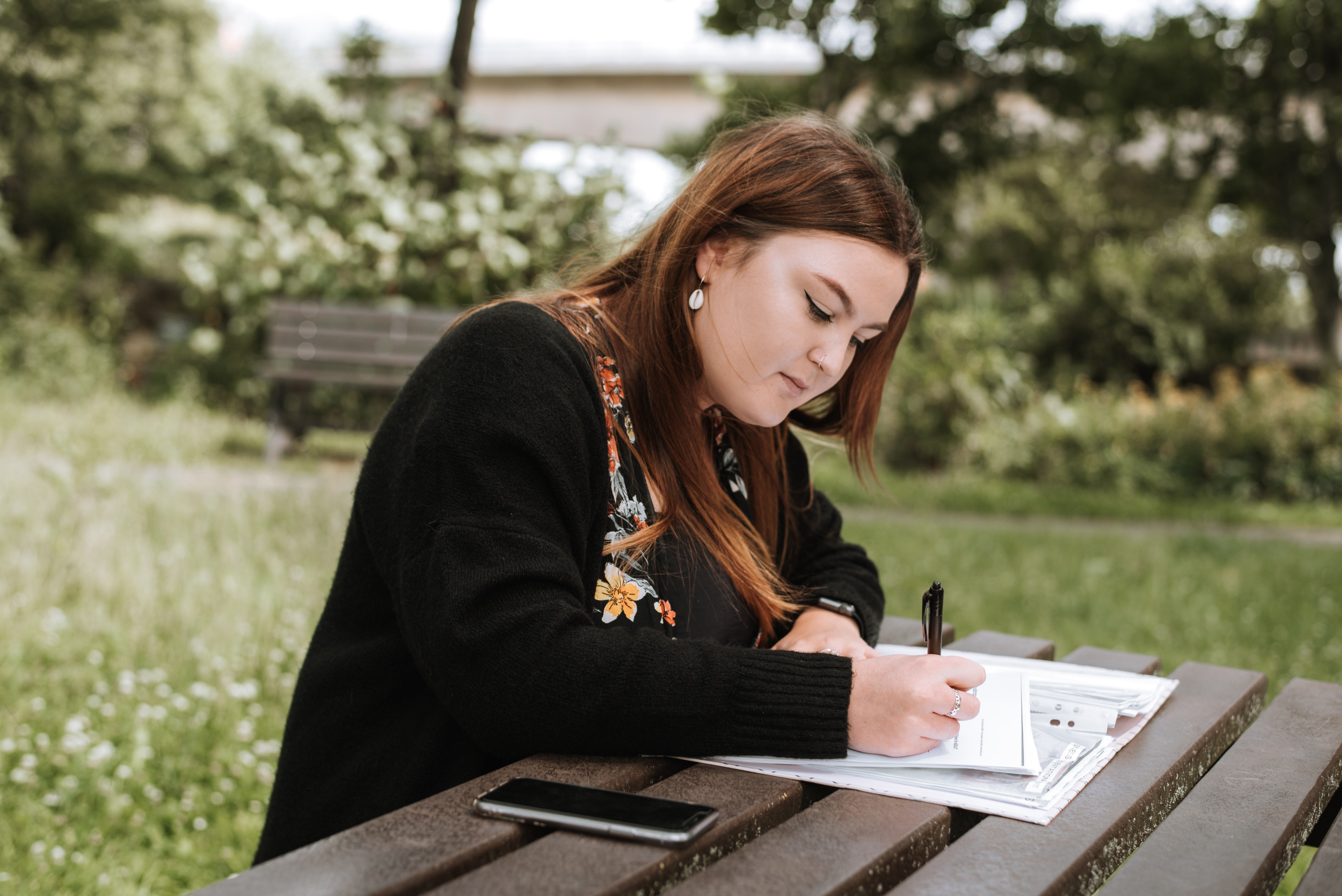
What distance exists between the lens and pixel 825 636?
1776mm

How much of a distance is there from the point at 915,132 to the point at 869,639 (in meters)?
9.92

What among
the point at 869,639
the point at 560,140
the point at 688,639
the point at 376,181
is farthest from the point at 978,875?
the point at 560,140

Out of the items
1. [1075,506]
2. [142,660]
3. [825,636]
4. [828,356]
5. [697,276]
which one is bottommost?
[1075,506]

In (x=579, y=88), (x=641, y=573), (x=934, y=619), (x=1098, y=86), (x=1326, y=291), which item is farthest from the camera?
(x=579, y=88)

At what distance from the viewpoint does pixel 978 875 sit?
40.1 inches

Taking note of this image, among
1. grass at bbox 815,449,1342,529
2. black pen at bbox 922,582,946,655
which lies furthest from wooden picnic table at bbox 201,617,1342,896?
grass at bbox 815,449,1342,529

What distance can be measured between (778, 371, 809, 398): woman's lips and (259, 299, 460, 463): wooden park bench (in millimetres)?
5985

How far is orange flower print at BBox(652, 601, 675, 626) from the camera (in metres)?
1.60

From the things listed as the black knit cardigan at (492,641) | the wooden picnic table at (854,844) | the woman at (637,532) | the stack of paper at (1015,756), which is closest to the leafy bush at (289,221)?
the woman at (637,532)

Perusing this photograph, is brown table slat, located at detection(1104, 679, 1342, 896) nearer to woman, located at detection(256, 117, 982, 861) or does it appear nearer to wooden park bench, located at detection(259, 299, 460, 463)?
woman, located at detection(256, 117, 982, 861)

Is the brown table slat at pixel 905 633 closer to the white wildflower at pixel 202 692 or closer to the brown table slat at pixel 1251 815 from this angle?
the brown table slat at pixel 1251 815

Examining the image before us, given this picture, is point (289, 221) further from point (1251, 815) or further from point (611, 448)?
point (1251, 815)

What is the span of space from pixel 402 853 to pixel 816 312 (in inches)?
38.6

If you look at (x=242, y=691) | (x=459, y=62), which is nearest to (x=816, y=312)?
(x=242, y=691)
